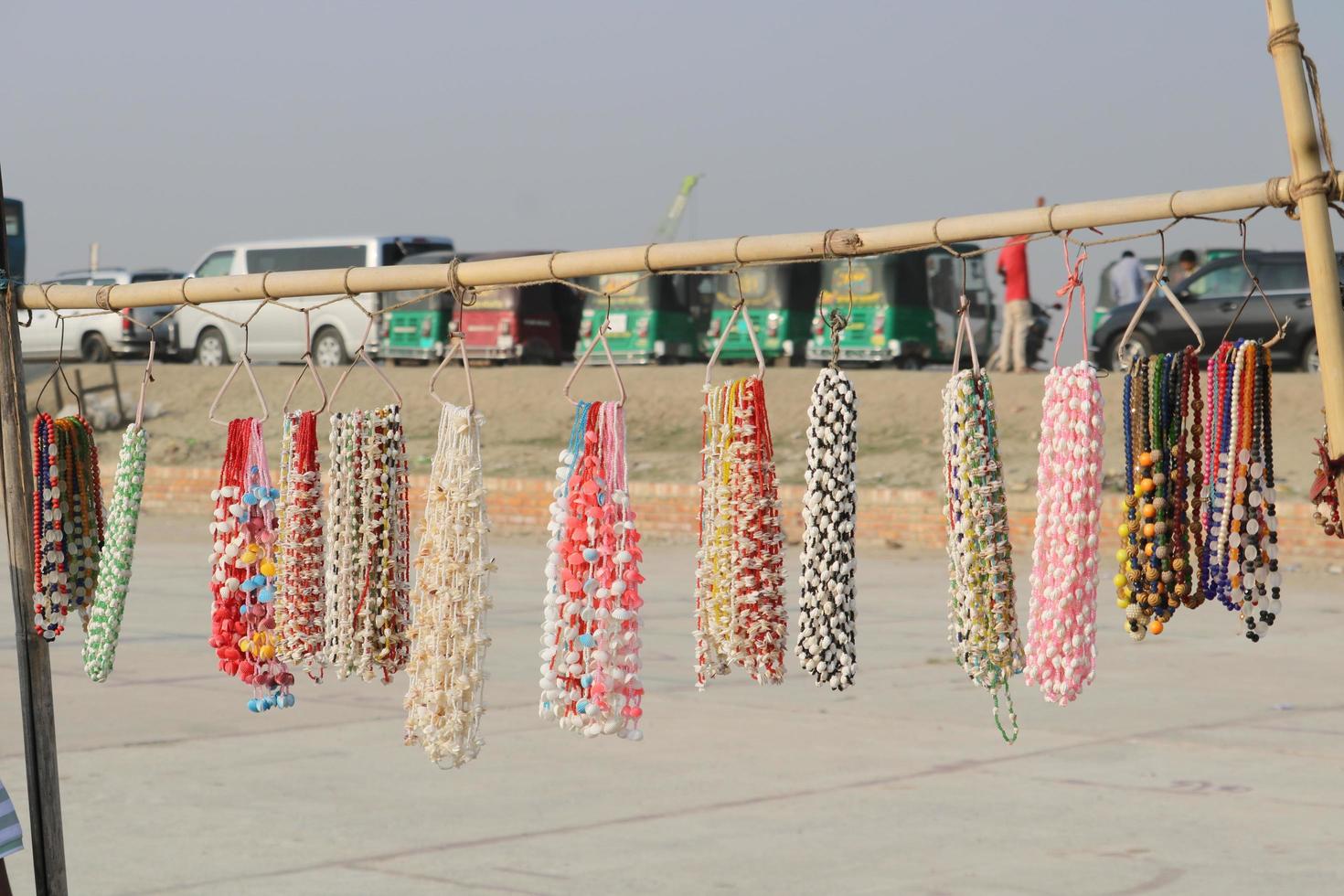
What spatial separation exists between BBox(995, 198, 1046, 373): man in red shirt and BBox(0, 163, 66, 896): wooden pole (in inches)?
501

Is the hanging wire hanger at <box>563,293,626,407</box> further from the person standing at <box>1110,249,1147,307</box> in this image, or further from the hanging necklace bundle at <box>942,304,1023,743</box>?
the person standing at <box>1110,249,1147,307</box>

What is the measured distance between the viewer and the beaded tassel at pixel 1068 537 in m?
2.61

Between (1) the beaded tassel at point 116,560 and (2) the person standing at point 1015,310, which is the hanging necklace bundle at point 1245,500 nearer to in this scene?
(1) the beaded tassel at point 116,560

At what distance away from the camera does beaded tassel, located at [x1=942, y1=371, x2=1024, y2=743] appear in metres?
2.70

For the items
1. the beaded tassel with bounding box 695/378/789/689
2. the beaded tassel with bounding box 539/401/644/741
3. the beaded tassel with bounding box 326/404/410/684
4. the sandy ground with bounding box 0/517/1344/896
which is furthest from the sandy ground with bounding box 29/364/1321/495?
the beaded tassel with bounding box 539/401/644/741

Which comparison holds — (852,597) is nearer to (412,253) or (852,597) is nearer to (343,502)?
(343,502)

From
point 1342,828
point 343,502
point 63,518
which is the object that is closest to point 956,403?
point 343,502

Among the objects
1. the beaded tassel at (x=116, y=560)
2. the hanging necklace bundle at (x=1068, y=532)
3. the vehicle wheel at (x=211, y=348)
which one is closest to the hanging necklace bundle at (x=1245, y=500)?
the hanging necklace bundle at (x=1068, y=532)

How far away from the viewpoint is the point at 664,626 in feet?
34.1

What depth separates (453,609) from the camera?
116 inches

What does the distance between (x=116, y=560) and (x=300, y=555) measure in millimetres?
473

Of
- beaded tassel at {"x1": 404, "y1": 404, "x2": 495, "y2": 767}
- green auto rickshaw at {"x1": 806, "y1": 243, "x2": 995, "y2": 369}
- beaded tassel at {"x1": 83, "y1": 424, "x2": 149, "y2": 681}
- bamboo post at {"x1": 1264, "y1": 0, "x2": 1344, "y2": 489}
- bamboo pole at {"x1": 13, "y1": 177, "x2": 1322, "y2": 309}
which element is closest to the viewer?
bamboo post at {"x1": 1264, "y1": 0, "x2": 1344, "y2": 489}

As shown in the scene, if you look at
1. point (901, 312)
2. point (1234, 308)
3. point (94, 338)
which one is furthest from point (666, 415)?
point (94, 338)

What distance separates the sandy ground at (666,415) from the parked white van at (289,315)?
0.47 m
